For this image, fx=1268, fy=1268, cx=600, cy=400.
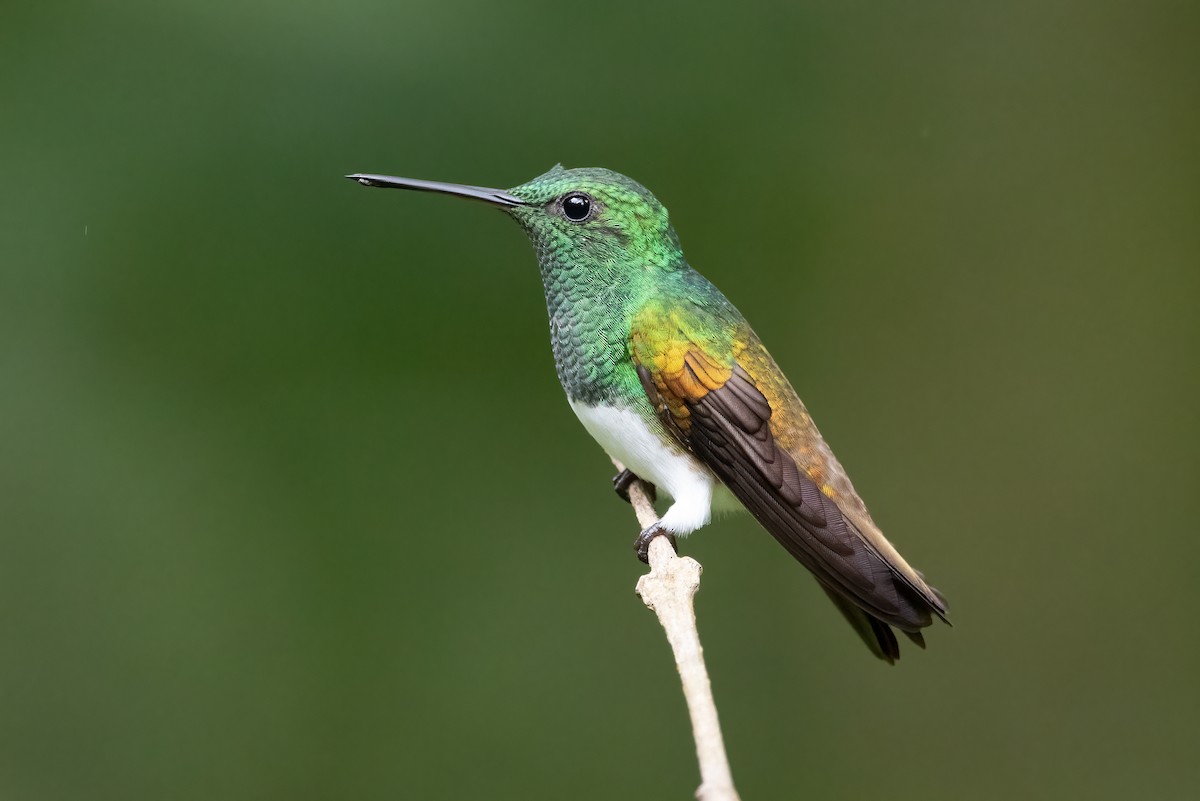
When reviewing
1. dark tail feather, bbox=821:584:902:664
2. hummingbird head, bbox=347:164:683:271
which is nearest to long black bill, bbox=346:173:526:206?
hummingbird head, bbox=347:164:683:271

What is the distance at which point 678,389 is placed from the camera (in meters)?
2.36

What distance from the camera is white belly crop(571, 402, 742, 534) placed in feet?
7.99

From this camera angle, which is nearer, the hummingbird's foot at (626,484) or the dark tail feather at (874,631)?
the dark tail feather at (874,631)

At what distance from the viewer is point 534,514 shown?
13.5 feet

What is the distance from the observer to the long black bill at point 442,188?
2281 millimetres

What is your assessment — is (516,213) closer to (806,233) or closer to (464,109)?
(464,109)

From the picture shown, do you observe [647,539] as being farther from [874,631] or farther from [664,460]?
[874,631]

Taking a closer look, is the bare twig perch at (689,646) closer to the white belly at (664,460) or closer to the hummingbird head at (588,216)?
the white belly at (664,460)

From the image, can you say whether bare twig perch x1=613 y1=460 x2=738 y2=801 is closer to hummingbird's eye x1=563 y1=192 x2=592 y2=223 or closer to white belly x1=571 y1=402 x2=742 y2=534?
white belly x1=571 y1=402 x2=742 y2=534

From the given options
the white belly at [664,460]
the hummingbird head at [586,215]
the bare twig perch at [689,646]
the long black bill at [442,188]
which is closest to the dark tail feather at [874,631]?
the white belly at [664,460]

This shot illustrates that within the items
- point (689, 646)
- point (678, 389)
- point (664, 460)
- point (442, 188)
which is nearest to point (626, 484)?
point (664, 460)

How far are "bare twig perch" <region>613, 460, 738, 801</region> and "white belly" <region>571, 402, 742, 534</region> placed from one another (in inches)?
3.4

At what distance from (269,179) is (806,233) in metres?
1.76

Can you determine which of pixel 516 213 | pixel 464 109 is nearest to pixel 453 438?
pixel 464 109
